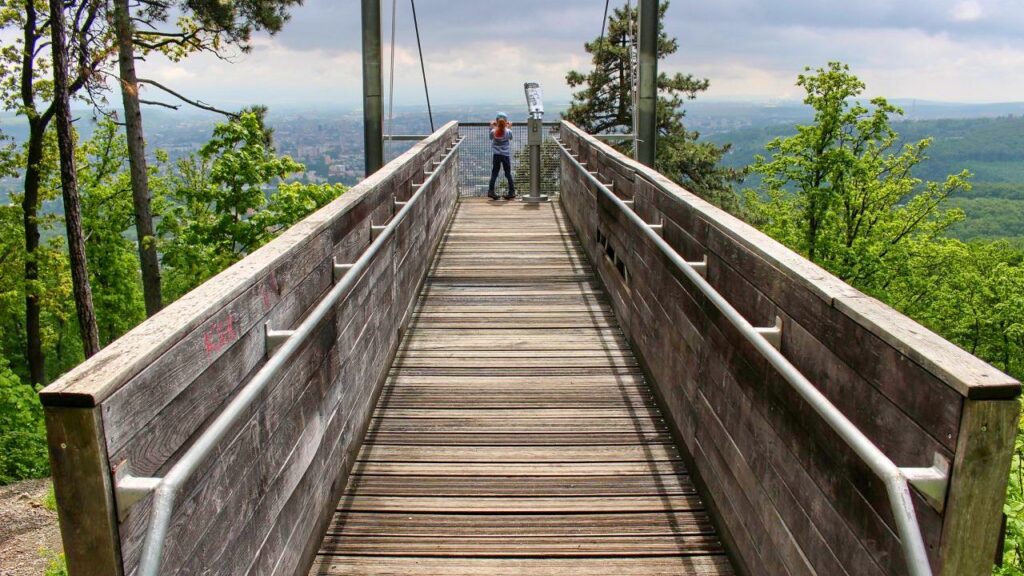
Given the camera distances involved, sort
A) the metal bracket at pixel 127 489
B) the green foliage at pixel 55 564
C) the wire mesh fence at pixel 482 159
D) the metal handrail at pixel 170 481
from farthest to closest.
→ the wire mesh fence at pixel 482 159
the green foliage at pixel 55 564
the metal bracket at pixel 127 489
the metal handrail at pixel 170 481

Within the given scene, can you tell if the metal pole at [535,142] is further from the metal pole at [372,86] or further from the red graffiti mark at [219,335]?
the red graffiti mark at [219,335]

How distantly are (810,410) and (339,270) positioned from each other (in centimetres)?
211

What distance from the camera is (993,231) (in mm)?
97125

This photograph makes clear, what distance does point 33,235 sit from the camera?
78.1ft

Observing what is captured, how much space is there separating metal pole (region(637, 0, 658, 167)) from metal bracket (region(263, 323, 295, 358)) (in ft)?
25.3

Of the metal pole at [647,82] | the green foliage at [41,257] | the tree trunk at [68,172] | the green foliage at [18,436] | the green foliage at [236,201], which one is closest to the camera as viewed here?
the metal pole at [647,82]

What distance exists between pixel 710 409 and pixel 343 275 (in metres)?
1.66

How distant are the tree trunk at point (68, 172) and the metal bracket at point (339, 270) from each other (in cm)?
1507

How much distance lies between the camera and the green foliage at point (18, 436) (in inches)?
834

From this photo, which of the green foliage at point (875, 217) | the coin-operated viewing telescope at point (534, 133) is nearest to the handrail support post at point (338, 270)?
the coin-operated viewing telescope at point (534, 133)

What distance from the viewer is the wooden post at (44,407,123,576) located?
1.54 metres

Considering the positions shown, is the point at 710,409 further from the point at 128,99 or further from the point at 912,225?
the point at 912,225

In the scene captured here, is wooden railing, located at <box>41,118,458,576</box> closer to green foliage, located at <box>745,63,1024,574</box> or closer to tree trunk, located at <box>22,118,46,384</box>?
tree trunk, located at <box>22,118,46,384</box>

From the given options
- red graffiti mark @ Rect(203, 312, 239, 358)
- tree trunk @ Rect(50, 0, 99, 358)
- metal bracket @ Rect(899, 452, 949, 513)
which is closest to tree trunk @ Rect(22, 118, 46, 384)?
tree trunk @ Rect(50, 0, 99, 358)
